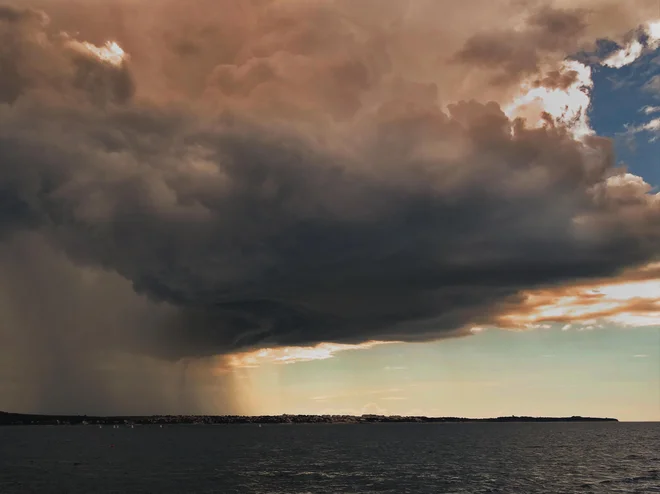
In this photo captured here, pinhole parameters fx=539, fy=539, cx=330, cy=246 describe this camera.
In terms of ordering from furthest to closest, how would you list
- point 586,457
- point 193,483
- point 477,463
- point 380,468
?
point 586,457
point 477,463
point 380,468
point 193,483

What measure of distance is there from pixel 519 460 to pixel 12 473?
13488 cm

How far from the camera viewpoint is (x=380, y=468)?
5325 inches

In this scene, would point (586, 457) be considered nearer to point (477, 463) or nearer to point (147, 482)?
A: point (477, 463)

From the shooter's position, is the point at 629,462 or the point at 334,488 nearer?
the point at 334,488

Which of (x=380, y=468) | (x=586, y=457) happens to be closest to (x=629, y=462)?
(x=586, y=457)

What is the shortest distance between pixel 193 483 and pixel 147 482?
10.4m

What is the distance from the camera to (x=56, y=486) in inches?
4129

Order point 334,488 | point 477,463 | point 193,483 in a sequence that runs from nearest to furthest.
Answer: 1. point 334,488
2. point 193,483
3. point 477,463

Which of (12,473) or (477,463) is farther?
(477,463)

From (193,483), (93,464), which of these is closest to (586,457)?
(193,483)

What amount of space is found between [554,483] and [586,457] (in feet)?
239

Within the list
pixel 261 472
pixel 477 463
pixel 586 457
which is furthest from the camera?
pixel 586 457

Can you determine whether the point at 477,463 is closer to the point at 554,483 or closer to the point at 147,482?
the point at 554,483

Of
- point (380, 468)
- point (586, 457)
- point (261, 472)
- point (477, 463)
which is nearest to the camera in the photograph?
point (261, 472)
